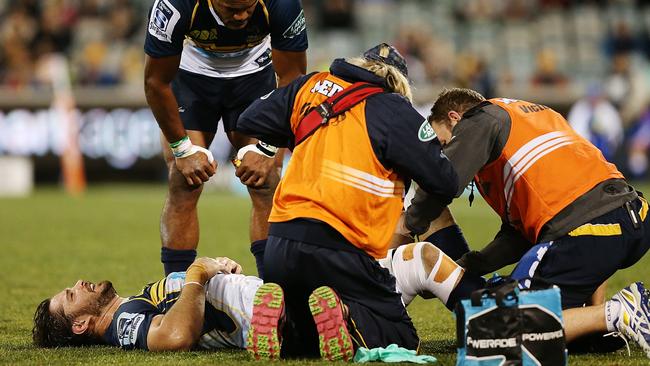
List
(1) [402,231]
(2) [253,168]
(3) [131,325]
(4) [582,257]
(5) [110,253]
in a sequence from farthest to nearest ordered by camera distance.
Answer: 1. (5) [110,253]
2. (2) [253,168]
3. (1) [402,231]
4. (3) [131,325]
5. (4) [582,257]

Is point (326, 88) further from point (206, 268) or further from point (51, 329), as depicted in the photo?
point (51, 329)

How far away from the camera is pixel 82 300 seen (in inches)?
205

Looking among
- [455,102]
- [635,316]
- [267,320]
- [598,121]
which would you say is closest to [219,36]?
[455,102]

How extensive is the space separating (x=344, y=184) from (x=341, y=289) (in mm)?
455

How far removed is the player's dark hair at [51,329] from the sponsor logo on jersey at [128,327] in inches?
8.8

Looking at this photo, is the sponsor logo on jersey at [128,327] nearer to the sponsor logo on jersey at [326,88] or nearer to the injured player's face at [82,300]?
the injured player's face at [82,300]

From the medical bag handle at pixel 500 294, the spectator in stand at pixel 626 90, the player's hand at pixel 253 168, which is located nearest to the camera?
the medical bag handle at pixel 500 294

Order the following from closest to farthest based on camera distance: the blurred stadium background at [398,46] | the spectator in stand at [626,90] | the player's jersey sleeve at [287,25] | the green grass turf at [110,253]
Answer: the green grass turf at [110,253] → the player's jersey sleeve at [287,25] → the spectator in stand at [626,90] → the blurred stadium background at [398,46]

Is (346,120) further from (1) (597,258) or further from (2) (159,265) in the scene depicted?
(2) (159,265)

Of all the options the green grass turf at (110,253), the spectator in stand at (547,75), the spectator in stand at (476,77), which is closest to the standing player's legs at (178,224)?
the green grass turf at (110,253)

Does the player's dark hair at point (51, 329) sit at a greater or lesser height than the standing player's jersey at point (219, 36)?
lesser

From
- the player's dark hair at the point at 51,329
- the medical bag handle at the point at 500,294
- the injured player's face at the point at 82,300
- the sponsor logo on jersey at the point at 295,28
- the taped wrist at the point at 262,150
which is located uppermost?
the sponsor logo on jersey at the point at 295,28

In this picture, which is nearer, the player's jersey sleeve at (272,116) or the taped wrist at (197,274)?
the player's jersey sleeve at (272,116)

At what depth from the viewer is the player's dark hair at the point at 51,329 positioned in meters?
5.20
